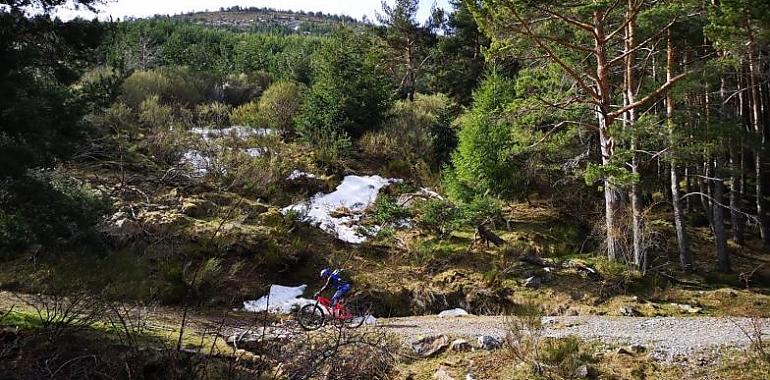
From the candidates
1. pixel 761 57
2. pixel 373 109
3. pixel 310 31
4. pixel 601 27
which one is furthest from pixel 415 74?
pixel 310 31

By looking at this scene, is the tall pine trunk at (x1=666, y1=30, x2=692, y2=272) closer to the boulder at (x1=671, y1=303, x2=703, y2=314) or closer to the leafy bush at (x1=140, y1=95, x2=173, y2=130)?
the boulder at (x1=671, y1=303, x2=703, y2=314)

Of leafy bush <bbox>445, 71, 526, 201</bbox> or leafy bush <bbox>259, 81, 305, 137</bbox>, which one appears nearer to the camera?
leafy bush <bbox>445, 71, 526, 201</bbox>

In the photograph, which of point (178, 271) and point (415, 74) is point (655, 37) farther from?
point (415, 74)

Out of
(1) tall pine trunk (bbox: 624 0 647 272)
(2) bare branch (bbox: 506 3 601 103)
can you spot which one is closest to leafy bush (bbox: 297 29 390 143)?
(2) bare branch (bbox: 506 3 601 103)

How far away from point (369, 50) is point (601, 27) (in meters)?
14.8

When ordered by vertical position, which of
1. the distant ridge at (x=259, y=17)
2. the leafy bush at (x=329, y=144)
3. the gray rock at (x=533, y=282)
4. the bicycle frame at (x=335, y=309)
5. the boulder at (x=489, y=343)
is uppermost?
the distant ridge at (x=259, y=17)

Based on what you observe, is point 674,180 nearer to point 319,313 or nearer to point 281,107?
point 319,313

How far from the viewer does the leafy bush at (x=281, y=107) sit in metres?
19.6

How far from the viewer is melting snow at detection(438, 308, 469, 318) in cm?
1050

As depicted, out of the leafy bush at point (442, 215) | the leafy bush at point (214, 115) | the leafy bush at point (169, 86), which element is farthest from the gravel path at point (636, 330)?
the leafy bush at point (169, 86)

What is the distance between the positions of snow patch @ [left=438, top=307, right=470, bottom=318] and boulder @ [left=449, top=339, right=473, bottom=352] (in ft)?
10.0

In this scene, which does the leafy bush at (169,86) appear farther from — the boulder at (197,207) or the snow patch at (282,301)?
the snow patch at (282,301)

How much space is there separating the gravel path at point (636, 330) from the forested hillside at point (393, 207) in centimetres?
9

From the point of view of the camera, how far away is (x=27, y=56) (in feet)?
22.0
